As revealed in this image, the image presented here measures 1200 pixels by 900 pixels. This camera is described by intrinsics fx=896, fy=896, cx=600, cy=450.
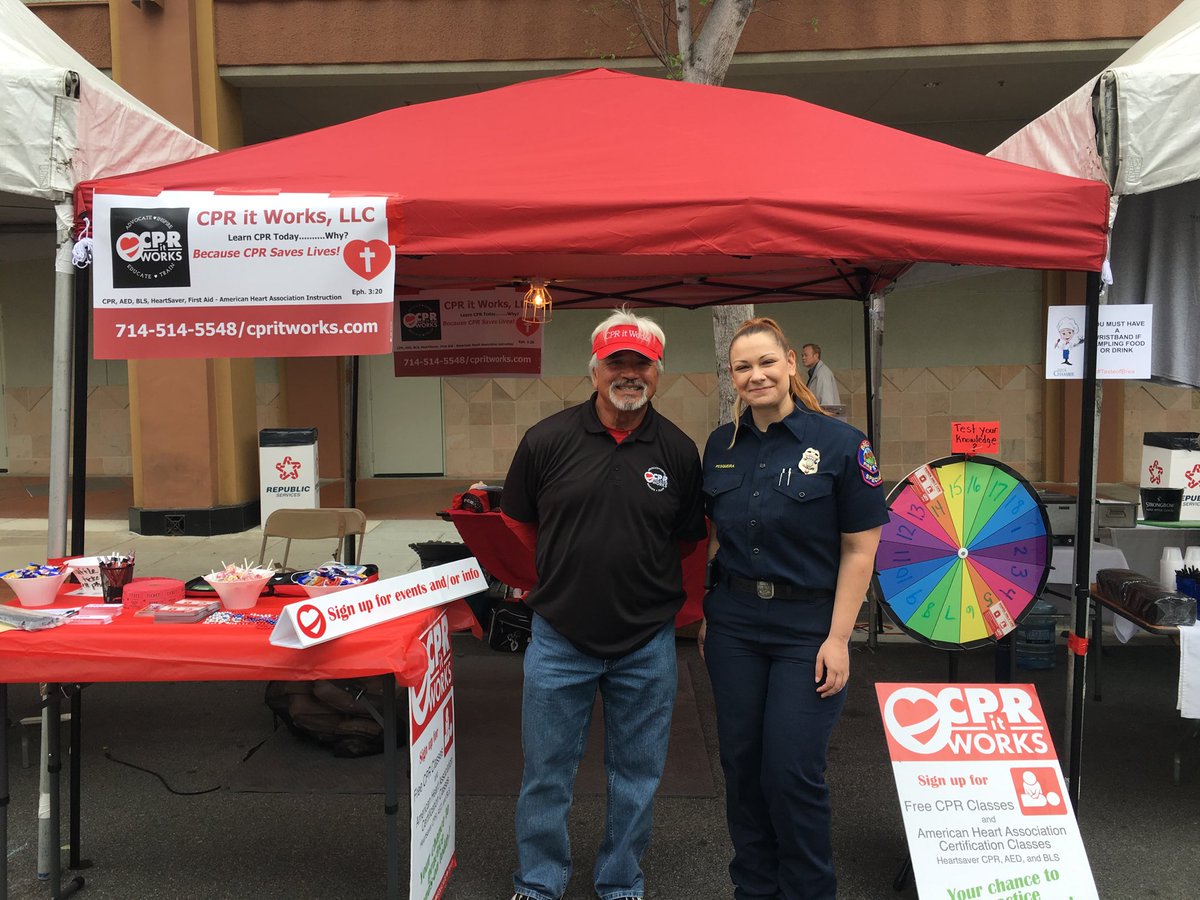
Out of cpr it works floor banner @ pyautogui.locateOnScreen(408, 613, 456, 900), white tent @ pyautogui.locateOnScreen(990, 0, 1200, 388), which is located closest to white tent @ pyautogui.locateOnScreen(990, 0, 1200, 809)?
white tent @ pyautogui.locateOnScreen(990, 0, 1200, 388)

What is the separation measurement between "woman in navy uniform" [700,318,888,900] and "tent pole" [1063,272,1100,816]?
1.06m

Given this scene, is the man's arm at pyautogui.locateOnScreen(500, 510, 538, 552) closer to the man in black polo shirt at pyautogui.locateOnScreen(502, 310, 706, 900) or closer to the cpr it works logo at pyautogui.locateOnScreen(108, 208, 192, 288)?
the man in black polo shirt at pyautogui.locateOnScreen(502, 310, 706, 900)

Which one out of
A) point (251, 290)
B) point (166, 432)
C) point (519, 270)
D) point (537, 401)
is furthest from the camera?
point (537, 401)

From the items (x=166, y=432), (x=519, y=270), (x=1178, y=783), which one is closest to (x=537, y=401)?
(x=166, y=432)

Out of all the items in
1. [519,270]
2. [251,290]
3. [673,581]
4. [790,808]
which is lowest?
[790,808]

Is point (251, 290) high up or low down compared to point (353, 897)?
up

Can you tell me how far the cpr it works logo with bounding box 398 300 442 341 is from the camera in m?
5.34

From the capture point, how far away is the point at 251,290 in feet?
9.36

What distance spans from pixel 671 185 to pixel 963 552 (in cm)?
157

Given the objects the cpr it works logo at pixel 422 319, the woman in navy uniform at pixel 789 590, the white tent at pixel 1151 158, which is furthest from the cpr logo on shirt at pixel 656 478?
the cpr it works logo at pixel 422 319

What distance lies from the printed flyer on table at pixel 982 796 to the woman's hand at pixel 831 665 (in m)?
0.35

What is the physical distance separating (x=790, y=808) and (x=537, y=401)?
9.99 meters

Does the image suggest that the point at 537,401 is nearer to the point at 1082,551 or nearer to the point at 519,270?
the point at 519,270

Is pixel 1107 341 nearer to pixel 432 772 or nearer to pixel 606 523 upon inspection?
pixel 606 523
